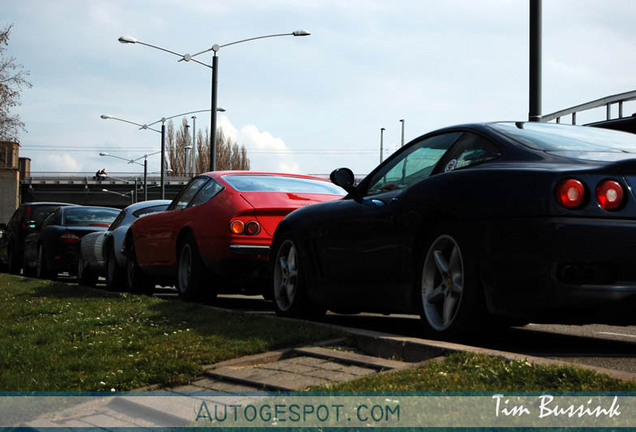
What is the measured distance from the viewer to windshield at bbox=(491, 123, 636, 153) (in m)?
5.96

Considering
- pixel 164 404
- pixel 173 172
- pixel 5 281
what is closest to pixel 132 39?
pixel 5 281

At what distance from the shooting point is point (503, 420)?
373cm

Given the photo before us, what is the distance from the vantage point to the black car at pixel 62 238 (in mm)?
17812

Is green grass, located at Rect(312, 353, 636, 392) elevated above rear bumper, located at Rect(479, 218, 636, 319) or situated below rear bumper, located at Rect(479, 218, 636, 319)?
below

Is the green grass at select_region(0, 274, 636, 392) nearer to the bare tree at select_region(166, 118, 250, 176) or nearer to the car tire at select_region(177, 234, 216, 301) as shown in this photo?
the car tire at select_region(177, 234, 216, 301)

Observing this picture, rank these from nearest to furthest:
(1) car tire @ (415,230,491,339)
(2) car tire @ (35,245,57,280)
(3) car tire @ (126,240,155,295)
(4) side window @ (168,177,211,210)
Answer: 1. (1) car tire @ (415,230,491,339)
2. (4) side window @ (168,177,211,210)
3. (3) car tire @ (126,240,155,295)
4. (2) car tire @ (35,245,57,280)

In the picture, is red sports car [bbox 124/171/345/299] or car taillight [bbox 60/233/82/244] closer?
red sports car [bbox 124/171/345/299]

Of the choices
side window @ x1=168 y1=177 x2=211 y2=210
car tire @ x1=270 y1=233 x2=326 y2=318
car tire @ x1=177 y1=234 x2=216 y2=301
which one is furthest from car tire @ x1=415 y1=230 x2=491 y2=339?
side window @ x1=168 y1=177 x2=211 y2=210

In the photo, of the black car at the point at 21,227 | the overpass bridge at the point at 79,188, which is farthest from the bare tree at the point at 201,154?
the black car at the point at 21,227

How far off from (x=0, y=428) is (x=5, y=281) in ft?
39.2

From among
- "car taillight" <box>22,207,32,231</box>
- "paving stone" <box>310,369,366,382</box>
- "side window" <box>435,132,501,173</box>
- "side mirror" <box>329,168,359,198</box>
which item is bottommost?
"paving stone" <box>310,369,366,382</box>

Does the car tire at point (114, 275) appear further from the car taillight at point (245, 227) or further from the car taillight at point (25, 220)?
the car taillight at point (25, 220)

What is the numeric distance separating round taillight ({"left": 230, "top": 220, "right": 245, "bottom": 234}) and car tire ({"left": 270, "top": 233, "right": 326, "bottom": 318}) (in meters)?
1.15

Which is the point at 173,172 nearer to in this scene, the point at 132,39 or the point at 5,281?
the point at 132,39
